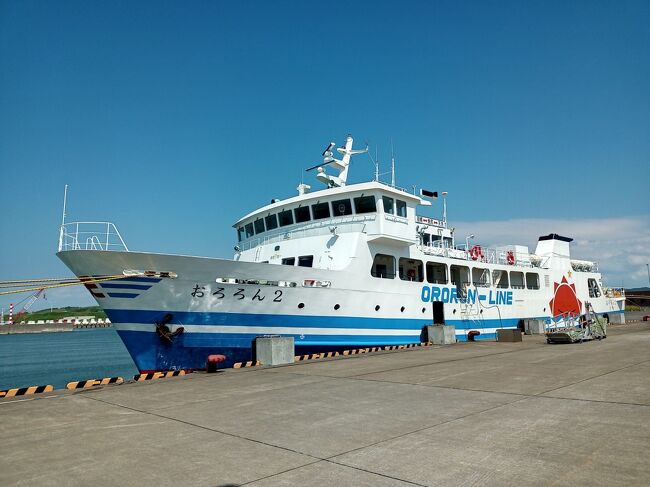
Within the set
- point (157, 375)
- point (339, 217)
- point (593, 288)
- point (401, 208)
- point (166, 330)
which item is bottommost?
point (157, 375)

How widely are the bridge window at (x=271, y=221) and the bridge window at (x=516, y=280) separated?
54.4 ft

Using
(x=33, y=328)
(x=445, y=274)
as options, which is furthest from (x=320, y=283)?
(x=33, y=328)

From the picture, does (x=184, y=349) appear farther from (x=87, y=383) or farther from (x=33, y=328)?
(x=33, y=328)

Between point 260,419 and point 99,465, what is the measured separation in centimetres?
257

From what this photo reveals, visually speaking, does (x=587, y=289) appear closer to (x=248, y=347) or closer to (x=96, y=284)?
(x=248, y=347)

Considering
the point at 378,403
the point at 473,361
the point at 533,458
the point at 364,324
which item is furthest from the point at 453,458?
the point at 364,324

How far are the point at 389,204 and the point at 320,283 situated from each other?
5.28 m

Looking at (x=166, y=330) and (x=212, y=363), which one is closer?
(x=212, y=363)

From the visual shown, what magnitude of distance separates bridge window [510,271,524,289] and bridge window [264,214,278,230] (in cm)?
1659

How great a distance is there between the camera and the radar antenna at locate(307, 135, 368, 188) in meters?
21.4

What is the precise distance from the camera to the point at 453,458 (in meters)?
4.93

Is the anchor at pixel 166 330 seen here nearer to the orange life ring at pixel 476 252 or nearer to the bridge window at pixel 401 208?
the bridge window at pixel 401 208

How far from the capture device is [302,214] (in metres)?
19.5

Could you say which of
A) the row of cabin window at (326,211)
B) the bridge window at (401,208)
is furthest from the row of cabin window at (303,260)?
the bridge window at (401,208)
